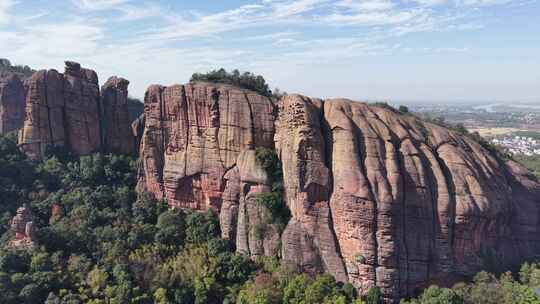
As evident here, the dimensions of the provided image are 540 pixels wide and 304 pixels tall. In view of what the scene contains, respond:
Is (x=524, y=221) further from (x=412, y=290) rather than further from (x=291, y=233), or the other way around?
(x=291, y=233)

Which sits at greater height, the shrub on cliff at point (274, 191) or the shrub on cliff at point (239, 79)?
the shrub on cliff at point (239, 79)

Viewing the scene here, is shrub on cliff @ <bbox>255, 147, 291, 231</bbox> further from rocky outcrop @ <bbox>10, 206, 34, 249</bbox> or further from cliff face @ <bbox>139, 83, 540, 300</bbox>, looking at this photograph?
rocky outcrop @ <bbox>10, 206, 34, 249</bbox>

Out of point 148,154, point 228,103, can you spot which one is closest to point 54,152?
point 148,154

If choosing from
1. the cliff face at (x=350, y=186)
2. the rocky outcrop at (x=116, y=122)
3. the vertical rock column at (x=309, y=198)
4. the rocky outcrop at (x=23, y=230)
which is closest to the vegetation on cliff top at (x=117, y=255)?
the rocky outcrop at (x=23, y=230)

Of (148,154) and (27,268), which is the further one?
(148,154)

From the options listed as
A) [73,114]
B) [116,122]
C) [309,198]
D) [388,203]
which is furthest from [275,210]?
[73,114]

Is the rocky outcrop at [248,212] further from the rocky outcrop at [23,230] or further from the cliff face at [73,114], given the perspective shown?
the cliff face at [73,114]
